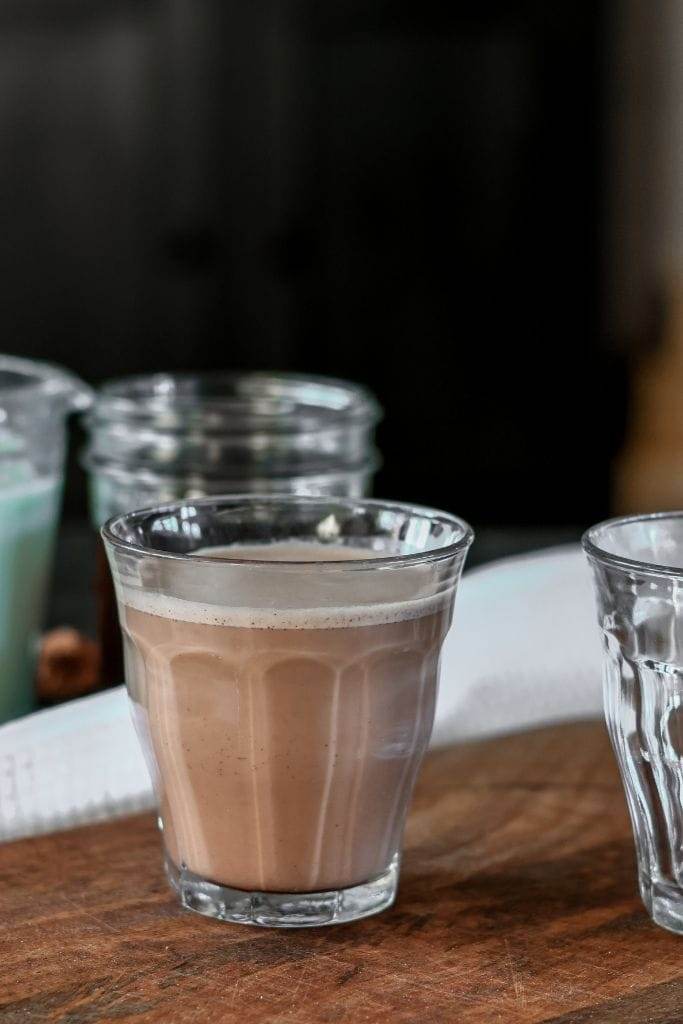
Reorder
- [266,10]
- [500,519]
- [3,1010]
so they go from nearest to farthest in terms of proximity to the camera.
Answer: [3,1010] → [266,10] → [500,519]

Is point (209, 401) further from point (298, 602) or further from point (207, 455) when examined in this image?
point (298, 602)

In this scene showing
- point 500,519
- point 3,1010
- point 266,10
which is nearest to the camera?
point 3,1010

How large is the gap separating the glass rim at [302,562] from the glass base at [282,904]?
0.49 feet

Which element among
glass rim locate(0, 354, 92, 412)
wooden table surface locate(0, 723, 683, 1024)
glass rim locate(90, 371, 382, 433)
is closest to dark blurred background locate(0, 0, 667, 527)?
glass rim locate(90, 371, 382, 433)

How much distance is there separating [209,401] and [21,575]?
0.20 m

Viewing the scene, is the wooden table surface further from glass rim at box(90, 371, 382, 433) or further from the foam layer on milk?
glass rim at box(90, 371, 382, 433)

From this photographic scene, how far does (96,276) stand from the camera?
10.1 ft

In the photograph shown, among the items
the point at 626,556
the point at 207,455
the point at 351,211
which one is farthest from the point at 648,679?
the point at 351,211

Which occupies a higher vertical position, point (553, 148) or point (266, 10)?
point (266, 10)

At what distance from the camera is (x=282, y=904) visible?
0.67 metres

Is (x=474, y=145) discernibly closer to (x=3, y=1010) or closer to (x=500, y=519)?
(x=500, y=519)

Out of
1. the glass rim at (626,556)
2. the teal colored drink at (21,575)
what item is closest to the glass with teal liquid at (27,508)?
the teal colored drink at (21,575)

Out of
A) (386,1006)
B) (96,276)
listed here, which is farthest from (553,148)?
(386,1006)

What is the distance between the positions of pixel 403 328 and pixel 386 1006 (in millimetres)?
2546
